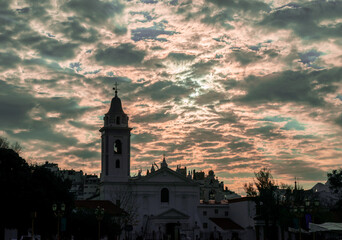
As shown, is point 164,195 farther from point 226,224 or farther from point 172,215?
point 226,224

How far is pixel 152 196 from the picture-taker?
8406cm

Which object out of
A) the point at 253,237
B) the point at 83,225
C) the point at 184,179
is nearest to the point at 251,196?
the point at 253,237

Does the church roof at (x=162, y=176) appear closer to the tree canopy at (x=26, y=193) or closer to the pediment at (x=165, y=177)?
the pediment at (x=165, y=177)

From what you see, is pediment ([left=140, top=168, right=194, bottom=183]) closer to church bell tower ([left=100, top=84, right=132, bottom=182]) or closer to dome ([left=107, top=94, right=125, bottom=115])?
church bell tower ([left=100, top=84, right=132, bottom=182])

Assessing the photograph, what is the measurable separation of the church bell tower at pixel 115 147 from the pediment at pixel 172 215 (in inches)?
326

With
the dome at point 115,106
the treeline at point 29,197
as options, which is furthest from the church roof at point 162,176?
the treeline at point 29,197

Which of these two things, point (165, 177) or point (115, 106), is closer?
point (165, 177)

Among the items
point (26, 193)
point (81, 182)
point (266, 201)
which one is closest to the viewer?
point (26, 193)

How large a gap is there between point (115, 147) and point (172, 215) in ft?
48.5

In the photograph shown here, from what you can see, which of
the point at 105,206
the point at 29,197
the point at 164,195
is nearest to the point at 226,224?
the point at 164,195

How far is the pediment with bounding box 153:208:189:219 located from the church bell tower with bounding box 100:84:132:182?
828cm

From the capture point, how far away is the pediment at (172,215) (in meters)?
81.8

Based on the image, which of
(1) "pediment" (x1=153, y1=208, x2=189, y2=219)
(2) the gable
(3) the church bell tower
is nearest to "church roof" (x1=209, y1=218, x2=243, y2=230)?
(1) "pediment" (x1=153, y1=208, x2=189, y2=219)

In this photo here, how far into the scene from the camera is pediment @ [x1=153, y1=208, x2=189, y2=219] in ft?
268
